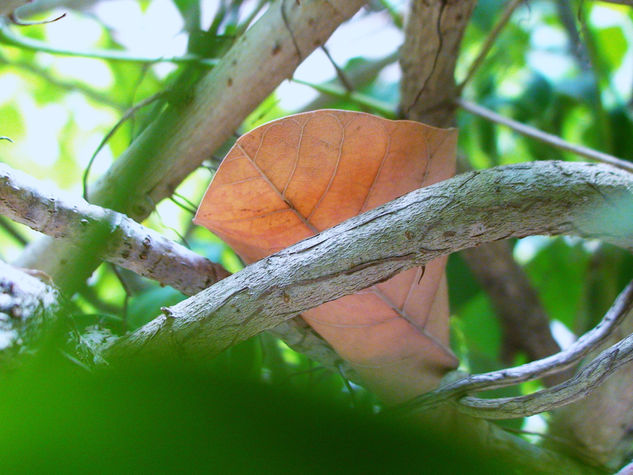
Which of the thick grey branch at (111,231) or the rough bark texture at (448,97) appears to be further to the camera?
the rough bark texture at (448,97)

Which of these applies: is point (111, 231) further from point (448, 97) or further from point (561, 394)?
point (448, 97)

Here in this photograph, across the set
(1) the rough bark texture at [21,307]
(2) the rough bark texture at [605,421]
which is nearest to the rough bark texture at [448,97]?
(2) the rough bark texture at [605,421]

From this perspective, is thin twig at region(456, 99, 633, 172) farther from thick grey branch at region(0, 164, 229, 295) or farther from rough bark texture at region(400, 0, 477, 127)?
thick grey branch at region(0, 164, 229, 295)

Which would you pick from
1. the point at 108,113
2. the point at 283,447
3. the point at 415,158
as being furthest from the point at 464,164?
the point at 108,113

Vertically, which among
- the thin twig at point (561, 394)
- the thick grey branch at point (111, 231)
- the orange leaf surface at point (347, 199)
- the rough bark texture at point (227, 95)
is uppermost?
the rough bark texture at point (227, 95)

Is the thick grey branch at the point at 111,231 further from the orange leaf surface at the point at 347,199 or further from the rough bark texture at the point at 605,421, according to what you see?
the rough bark texture at the point at 605,421

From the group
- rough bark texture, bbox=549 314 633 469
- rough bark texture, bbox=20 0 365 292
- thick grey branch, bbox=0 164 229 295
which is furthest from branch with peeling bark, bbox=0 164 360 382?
rough bark texture, bbox=549 314 633 469

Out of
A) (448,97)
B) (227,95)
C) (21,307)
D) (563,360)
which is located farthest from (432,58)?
(21,307)
